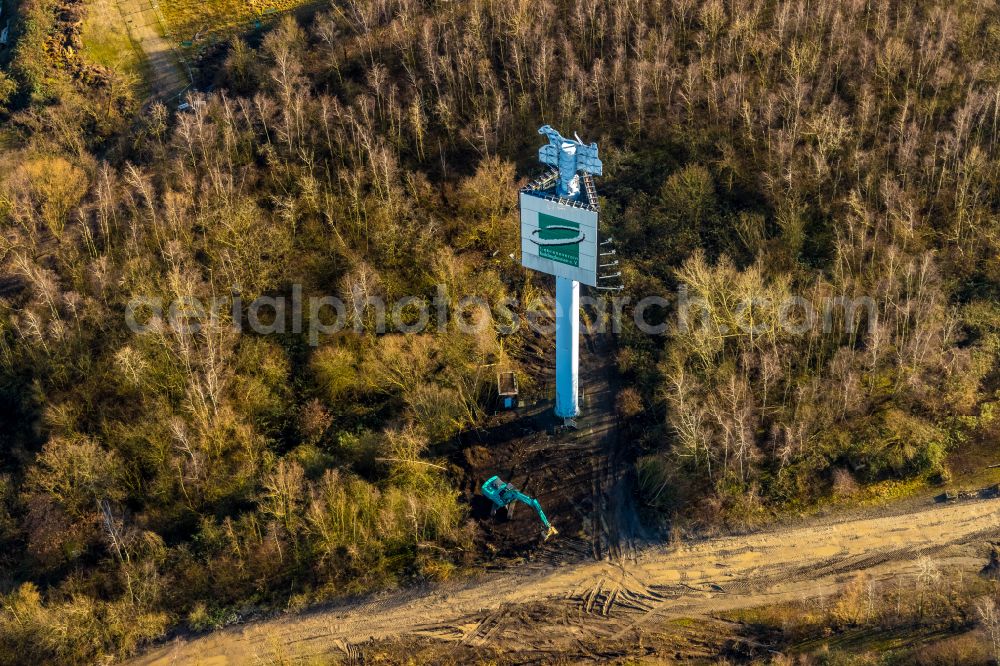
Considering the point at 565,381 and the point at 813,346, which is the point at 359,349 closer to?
the point at 565,381

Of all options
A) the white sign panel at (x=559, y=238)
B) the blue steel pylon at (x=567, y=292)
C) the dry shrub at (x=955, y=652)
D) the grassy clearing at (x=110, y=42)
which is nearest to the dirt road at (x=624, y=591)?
the dry shrub at (x=955, y=652)

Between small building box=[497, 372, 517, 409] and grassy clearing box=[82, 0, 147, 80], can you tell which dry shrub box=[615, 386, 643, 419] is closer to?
small building box=[497, 372, 517, 409]

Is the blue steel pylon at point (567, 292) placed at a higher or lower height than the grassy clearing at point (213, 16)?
lower

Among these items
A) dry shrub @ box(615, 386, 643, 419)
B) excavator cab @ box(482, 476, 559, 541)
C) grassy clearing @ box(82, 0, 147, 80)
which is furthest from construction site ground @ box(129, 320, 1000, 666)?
grassy clearing @ box(82, 0, 147, 80)

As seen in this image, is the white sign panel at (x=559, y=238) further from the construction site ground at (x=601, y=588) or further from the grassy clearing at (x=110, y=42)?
the grassy clearing at (x=110, y=42)

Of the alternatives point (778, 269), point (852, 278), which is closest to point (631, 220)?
point (778, 269)
